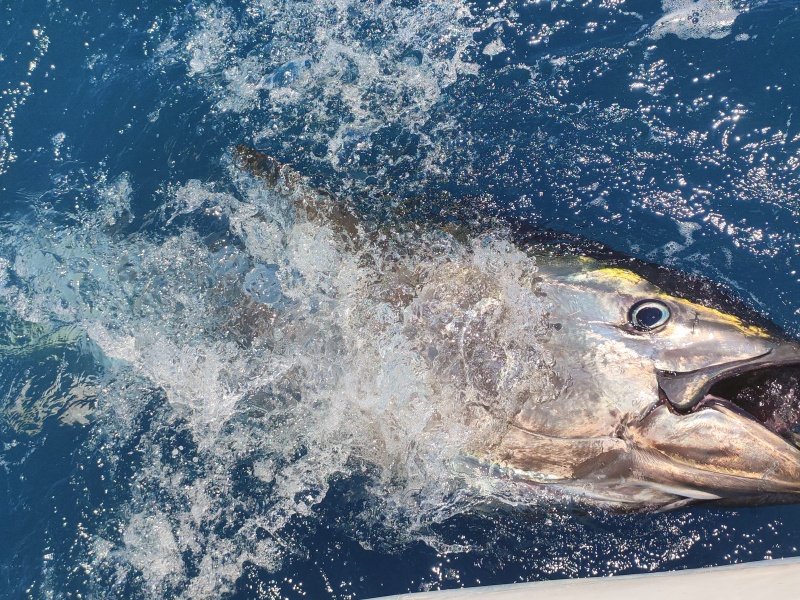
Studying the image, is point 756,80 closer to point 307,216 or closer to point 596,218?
point 596,218

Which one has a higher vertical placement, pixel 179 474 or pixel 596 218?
pixel 596 218

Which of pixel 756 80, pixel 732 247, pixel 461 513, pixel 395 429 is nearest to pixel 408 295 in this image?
pixel 395 429

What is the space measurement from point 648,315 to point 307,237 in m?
1.49

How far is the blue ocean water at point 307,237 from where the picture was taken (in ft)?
9.73

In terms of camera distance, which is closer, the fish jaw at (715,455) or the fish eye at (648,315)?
the fish jaw at (715,455)

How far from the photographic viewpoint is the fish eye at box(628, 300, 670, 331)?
2.46 m

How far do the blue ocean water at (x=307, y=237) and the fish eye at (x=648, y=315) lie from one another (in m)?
0.87

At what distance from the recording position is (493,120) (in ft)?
12.4

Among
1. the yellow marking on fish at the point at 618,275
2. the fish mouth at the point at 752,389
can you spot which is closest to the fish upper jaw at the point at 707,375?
the fish mouth at the point at 752,389

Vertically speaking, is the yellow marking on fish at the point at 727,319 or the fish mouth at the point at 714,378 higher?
the yellow marking on fish at the point at 727,319

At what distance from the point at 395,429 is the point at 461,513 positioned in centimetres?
55

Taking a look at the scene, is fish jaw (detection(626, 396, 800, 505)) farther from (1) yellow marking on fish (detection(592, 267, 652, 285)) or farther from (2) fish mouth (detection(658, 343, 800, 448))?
(1) yellow marking on fish (detection(592, 267, 652, 285))

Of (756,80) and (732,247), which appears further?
(756,80)

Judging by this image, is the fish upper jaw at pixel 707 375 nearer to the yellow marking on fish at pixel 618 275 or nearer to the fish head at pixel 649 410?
the fish head at pixel 649 410
